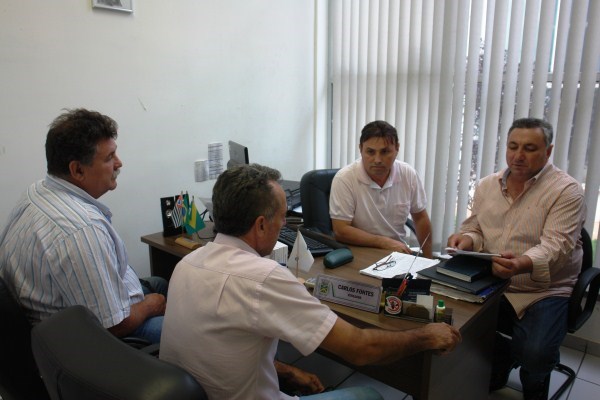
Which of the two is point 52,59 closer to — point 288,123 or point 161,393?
point 288,123

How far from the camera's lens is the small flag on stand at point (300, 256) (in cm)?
159

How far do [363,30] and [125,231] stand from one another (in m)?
2.28

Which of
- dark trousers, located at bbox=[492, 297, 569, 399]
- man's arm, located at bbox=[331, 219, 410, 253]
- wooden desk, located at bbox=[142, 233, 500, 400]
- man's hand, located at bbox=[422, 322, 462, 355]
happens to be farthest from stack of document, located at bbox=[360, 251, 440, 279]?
dark trousers, located at bbox=[492, 297, 569, 399]

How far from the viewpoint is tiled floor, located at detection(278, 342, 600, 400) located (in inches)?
85.4

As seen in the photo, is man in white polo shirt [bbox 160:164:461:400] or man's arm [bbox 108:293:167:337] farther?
man's arm [bbox 108:293:167:337]

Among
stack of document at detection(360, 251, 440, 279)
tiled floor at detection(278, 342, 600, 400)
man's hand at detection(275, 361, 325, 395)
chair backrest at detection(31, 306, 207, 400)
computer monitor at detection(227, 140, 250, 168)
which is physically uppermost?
computer monitor at detection(227, 140, 250, 168)

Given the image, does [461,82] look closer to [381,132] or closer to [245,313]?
[381,132]

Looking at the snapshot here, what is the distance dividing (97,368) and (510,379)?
2.28 meters

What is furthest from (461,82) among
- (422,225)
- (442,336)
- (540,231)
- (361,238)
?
(442,336)

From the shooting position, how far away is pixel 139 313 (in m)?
1.63

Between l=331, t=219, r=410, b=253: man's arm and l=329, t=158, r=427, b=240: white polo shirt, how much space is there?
0.19 ft

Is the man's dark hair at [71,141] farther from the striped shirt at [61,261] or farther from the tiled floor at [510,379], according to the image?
the tiled floor at [510,379]

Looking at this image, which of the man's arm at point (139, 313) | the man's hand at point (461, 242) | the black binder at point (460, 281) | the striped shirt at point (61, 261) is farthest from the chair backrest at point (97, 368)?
the man's hand at point (461, 242)

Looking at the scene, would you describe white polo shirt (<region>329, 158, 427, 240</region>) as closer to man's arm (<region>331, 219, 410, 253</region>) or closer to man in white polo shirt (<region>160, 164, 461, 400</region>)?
man's arm (<region>331, 219, 410, 253</region>)
